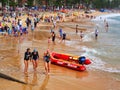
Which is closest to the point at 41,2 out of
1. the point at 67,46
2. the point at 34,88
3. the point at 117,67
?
the point at 67,46

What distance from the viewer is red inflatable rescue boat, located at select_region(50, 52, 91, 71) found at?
59.6 ft

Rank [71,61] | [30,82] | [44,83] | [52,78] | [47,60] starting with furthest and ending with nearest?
[71,61], [47,60], [52,78], [44,83], [30,82]

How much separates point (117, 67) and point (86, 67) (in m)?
2.35

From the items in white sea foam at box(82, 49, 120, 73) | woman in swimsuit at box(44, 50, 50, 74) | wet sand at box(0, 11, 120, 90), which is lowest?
white sea foam at box(82, 49, 120, 73)

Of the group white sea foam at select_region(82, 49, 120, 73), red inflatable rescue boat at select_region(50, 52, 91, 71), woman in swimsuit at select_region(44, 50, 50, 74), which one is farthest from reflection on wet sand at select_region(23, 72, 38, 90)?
white sea foam at select_region(82, 49, 120, 73)

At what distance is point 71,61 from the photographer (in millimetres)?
19531

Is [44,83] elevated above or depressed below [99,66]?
above

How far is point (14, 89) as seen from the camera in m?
13.3

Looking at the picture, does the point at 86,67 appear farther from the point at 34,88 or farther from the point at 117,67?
the point at 34,88

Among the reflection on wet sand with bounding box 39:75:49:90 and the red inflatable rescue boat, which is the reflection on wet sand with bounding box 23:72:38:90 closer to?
the reflection on wet sand with bounding box 39:75:49:90

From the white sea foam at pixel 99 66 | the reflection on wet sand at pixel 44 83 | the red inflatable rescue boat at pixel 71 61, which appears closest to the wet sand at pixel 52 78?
the reflection on wet sand at pixel 44 83

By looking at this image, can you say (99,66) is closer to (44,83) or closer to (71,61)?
(71,61)

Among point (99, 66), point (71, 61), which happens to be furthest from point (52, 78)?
point (99, 66)

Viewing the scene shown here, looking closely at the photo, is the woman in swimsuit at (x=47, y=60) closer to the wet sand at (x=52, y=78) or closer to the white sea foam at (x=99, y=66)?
the wet sand at (x=52, y=78)
